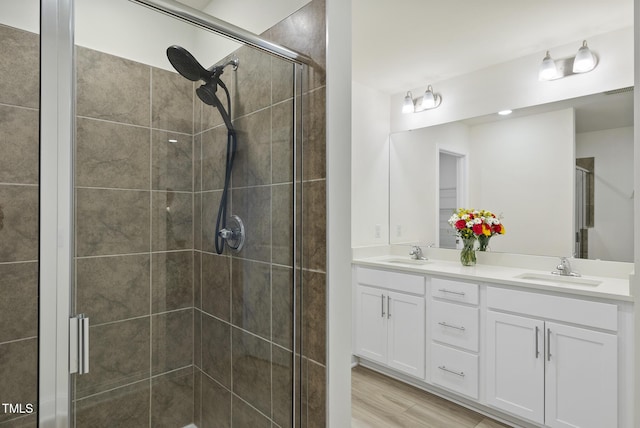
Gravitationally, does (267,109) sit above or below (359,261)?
above

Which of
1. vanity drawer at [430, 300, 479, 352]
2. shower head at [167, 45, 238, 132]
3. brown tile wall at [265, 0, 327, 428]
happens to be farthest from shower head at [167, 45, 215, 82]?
vanity drawer at [430, 300, 479, 352]

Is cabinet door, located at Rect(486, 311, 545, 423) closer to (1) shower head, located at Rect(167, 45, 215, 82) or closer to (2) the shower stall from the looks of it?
(2) the shower stall

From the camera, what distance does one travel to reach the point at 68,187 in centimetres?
96

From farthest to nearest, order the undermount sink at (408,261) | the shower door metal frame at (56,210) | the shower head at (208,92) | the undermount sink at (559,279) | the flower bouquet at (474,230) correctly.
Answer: the undermount sink at (408,261) → the flower bouquet at (474,230) → the undermount sink at (559,279) → the shower head at (208,92) → the shower door metal frame at (56,210)

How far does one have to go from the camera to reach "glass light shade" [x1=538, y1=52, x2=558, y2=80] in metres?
2.54

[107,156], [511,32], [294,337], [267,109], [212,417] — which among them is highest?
[511,32]

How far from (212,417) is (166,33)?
54.8 inches

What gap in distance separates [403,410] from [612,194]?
1970 mm

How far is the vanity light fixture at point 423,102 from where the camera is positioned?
3.26m

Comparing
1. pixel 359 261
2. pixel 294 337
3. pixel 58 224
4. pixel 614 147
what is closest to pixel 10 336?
pixel 58 224

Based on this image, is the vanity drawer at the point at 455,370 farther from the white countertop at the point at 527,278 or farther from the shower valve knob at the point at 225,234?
the shower valve knob at the point at 225,234

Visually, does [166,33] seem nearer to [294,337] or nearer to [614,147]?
[294,337]

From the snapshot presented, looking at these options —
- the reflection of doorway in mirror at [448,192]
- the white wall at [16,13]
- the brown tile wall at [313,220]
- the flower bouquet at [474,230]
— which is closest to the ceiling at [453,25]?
the brown tile wall at [313,220]

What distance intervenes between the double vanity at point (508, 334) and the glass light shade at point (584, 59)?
51.3 inches
